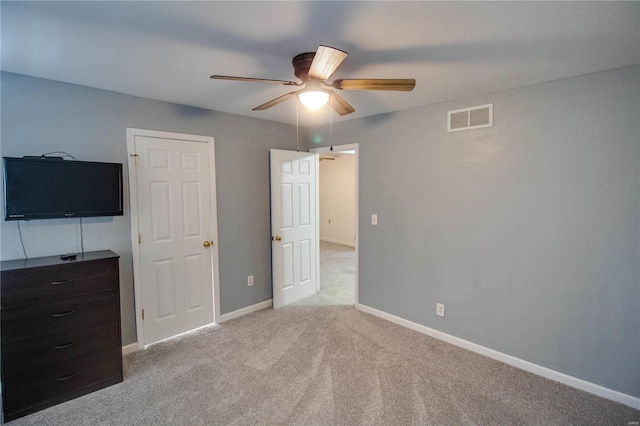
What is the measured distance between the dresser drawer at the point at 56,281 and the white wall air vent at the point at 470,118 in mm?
3169

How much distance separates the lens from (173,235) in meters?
3.04

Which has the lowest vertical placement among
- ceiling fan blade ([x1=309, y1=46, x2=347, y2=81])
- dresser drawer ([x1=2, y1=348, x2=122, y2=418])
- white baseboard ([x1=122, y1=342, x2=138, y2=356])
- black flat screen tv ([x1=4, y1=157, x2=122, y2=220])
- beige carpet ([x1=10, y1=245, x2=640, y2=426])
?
beige carpet ([x1=10, y1=245, x2=640, y2=426])

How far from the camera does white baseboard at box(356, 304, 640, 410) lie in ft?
7.00

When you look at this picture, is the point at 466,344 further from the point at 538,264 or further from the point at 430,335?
the point at 538,264

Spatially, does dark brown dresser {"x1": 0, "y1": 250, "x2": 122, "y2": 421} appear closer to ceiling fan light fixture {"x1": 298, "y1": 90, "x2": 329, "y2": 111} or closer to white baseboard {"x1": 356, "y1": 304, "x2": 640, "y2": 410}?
ceiling fan light fixture {"x1": 298, "y1": 90, "x2": 329, "y2": 111}

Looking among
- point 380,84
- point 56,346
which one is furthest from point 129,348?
point 380,84

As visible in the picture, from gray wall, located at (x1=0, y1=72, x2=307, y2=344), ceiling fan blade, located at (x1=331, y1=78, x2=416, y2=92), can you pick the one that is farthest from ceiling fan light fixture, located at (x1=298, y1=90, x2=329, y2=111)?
gray wall, located at (x1=0, y1=72, x2=307, y2=344)

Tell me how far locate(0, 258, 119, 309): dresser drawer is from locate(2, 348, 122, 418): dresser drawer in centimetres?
50

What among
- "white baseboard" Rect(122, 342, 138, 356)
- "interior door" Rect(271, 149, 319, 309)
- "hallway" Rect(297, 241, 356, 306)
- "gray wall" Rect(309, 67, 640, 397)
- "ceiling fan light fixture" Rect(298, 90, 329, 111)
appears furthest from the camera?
"hallway" Rect(297, 241, 356, 306)

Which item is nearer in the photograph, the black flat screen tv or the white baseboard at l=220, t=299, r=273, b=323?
the black flat screen tv

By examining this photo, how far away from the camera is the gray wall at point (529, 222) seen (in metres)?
2.10

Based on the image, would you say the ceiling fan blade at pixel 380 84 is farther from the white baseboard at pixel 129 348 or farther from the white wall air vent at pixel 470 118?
the white baseboard at pixel 129 348

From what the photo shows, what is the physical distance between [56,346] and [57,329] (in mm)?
121

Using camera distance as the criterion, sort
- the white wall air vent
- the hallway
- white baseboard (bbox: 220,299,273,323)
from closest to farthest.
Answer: the white wall air vent < white baseboard (bbox: 220,299,273,323) < the hallway
